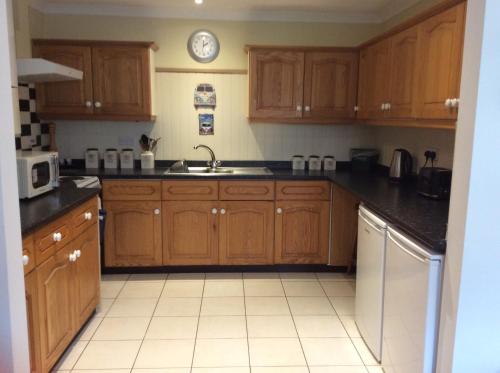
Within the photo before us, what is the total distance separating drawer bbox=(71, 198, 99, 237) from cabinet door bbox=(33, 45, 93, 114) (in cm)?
127

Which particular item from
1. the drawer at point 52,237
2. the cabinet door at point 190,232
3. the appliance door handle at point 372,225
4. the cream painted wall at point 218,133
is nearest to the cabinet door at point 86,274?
the drawer at point 52,237

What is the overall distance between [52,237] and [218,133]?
88.1 inches

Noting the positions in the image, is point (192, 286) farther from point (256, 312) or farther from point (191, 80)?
point (191, 80)

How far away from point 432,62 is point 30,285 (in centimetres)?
241

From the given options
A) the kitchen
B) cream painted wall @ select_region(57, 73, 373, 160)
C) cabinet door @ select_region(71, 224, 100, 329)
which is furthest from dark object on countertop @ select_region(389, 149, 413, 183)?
cabinet door @ select_region(71, 224, 100, 329)

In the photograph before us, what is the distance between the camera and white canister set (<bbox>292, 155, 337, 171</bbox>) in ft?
13.0

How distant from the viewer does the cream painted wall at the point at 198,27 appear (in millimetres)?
3762

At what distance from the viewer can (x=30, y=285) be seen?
182 centimetres

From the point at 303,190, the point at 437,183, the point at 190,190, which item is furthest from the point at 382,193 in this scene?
the point at 190,190

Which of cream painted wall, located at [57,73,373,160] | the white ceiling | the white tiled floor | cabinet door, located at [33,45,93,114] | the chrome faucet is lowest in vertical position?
the white tiled floor

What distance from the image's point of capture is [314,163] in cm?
397

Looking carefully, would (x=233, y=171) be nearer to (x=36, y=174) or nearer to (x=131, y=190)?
(x=131, y=190)

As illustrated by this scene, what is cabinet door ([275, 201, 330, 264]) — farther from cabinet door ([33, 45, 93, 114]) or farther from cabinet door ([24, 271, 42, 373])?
cabinet door ([24, 271, 42, 373])

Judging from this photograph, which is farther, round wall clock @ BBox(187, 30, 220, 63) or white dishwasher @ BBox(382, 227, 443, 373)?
round wall clock @ BBox(187, 30, 220, 63)
